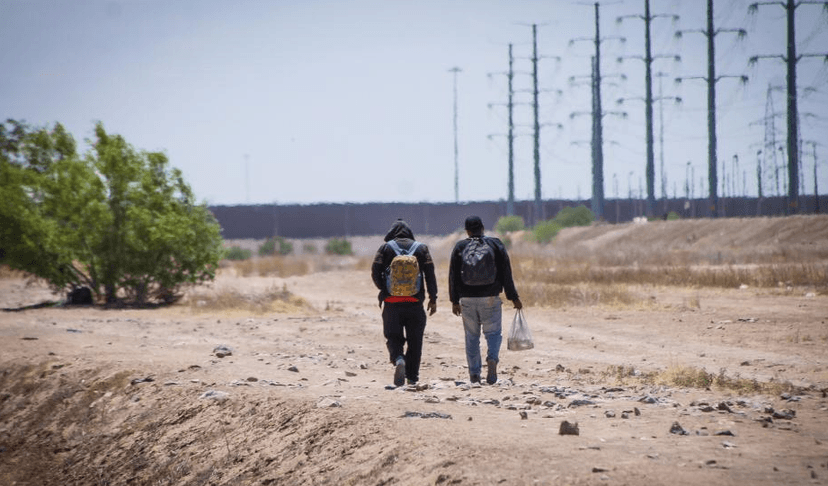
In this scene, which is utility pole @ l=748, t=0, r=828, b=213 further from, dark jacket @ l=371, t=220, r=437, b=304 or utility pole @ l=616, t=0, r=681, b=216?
dark jacket @ l=371, t=220, r=437, b=304

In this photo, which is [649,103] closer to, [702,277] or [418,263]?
[702,277]

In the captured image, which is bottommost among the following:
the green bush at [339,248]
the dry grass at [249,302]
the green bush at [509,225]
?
the dry grass at [249,302]

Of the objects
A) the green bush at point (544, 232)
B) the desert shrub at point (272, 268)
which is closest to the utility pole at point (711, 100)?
the green bush at point (544, 232)

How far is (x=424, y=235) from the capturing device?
3147 inches

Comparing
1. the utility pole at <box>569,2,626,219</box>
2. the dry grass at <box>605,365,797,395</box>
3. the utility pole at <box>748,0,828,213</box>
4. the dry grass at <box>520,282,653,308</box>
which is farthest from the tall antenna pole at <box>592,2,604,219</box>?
the dry grass at <box>605,365,797,395</box>

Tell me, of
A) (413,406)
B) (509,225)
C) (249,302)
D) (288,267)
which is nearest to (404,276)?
(413,406)

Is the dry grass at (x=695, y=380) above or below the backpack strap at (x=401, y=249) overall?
below

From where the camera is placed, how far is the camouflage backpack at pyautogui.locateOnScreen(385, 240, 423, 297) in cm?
938

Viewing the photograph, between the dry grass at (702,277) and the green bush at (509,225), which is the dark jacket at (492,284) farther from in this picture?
the green bush at (509,225)

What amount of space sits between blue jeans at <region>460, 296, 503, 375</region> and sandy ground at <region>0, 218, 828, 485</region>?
509mm

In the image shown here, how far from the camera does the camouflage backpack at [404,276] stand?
30.8 ft

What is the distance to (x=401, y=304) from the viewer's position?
31.2 ft

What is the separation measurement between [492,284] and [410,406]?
2018mm

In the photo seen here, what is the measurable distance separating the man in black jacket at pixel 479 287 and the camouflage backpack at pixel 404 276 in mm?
426
